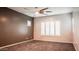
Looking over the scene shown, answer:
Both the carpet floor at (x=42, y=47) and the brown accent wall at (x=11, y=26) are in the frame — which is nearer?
the carpet floor at (x=42, y=47)

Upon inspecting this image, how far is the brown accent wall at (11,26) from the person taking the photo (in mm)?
3494

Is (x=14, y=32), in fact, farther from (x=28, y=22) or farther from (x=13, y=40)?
(x=28, y=22)

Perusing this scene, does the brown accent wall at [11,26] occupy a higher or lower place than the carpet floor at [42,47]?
higher

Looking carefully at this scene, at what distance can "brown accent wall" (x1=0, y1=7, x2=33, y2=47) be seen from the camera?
3.49m

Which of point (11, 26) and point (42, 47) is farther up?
point (11, 26)

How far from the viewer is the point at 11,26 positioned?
3998 mm

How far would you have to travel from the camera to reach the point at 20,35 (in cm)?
468

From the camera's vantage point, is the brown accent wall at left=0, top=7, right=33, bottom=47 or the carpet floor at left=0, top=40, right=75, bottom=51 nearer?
the carpet floor at left=0, top=40, right=75, bottom=51

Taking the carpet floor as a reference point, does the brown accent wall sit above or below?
above

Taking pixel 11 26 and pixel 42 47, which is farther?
pixel 11 26
